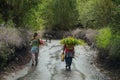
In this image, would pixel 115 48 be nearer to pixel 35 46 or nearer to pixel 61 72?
pixel 61 72

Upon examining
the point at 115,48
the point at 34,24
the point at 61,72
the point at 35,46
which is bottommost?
the point at 61,72

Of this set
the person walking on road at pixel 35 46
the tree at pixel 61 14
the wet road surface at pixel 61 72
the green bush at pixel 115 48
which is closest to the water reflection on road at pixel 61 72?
the wet road surface at pixel 61 72

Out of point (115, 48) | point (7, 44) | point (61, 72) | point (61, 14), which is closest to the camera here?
point (61, 72)

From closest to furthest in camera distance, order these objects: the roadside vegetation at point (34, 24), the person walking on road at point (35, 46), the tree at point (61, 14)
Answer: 1. the roadside vegetation at point (34, 24)
2. the person walking on road at point (35, 46)
3. the tree at point (61, 14)

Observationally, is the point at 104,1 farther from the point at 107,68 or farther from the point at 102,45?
the point at 107,68

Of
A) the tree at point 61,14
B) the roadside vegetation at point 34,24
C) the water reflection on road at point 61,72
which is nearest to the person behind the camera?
the water reflection on road at point 61,72

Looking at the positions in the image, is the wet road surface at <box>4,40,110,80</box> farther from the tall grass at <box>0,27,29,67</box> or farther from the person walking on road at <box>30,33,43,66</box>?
the tall grass at <box>0,27,29,67</box>

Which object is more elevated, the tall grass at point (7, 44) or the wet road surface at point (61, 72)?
the tall grass at point (7, 44)

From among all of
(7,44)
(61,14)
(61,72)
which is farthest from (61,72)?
(61,14)

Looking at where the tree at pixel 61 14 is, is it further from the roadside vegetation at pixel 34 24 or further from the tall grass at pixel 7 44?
the tall grass at pixel 7 44

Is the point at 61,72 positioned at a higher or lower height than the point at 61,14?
higher

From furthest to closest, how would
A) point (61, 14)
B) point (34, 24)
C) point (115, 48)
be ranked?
point (61, 14), point (34, 24), point (115, 48)

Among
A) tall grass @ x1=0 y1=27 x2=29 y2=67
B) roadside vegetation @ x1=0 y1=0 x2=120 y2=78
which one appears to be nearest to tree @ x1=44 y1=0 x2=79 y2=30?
roadside vegetation @ x1=0 y1=0 x2=120 y2=78

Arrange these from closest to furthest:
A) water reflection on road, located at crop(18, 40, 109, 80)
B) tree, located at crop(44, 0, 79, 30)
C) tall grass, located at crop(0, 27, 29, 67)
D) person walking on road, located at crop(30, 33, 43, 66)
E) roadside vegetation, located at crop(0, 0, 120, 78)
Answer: water reflection on road, located at crop(18, 40, 109, 80)
tall grass, located at crop(0, 27, 29, 67)
roadside vegetation, located at crop(0, 0, 120, 78)
person walking on road, located at crop(30, 33, 43, 66)
tree, located at crop(44, 0, 79, 30)
